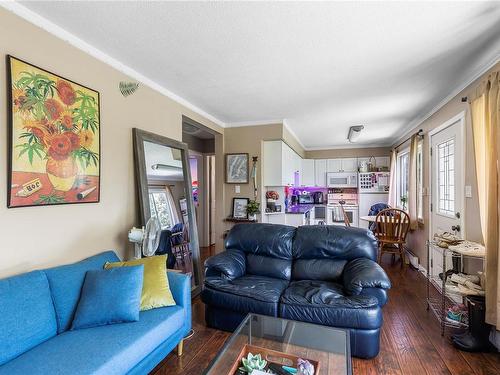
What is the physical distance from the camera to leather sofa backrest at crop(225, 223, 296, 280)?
9.14 feet

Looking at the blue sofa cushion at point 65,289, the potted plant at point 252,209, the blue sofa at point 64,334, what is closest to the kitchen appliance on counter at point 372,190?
the potted plant at point 252,209

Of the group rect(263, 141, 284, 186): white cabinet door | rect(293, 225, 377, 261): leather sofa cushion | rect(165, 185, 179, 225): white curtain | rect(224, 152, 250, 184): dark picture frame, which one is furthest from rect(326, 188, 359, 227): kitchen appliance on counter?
rect(165, 185, 179, 225): white curtain

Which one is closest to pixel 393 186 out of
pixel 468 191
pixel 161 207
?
pixel 468 191

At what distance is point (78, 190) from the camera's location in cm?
207

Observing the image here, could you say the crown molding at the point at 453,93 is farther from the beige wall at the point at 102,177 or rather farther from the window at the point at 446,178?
the beige wall at the point at 102,177

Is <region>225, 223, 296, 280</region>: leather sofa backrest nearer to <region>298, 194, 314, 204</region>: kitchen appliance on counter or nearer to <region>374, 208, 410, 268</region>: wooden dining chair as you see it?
<region>374, 208, 410, 268</region>: wooden dining chair

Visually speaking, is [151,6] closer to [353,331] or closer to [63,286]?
[63,286]

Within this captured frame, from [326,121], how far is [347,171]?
281cm

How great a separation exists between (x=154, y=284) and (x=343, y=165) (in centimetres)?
→ 611

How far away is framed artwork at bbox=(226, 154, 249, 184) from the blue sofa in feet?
9.10

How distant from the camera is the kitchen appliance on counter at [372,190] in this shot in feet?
21.0

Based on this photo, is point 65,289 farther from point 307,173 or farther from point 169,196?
point 307,173

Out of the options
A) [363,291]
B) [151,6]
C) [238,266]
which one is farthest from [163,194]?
[363,291]

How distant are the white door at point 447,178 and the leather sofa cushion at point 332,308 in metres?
1.61
